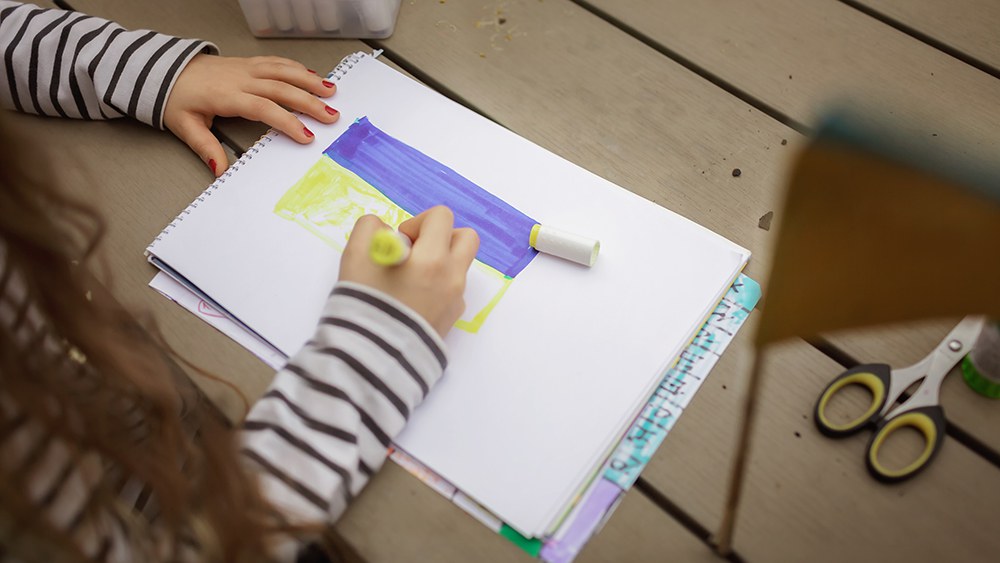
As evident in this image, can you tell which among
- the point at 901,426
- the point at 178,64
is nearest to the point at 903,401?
the point at 901,426

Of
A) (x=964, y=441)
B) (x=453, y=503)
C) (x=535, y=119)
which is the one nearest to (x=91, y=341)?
(x=453, y=503)

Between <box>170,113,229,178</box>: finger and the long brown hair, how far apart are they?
172mm

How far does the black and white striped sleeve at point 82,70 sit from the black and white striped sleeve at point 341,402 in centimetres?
30

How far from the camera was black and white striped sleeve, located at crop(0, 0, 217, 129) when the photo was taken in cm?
67

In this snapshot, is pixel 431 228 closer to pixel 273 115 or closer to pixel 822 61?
pixel 273 115

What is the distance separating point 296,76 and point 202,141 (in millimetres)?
100

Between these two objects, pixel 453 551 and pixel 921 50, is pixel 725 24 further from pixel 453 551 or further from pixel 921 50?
pixel 453 551


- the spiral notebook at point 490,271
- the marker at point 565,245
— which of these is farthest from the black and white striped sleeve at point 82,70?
the marker at point 565,245

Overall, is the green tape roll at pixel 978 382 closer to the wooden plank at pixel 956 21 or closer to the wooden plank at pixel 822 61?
the wooden plank at pixel 822 61

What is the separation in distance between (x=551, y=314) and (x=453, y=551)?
18cm

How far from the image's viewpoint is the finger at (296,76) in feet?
2.23

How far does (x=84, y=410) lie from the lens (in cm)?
43

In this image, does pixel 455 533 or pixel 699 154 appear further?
pixel 699 154

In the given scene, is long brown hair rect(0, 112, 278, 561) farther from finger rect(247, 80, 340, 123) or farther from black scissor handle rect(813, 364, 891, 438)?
black scissor handle rect(813, 364, 891, 438)
